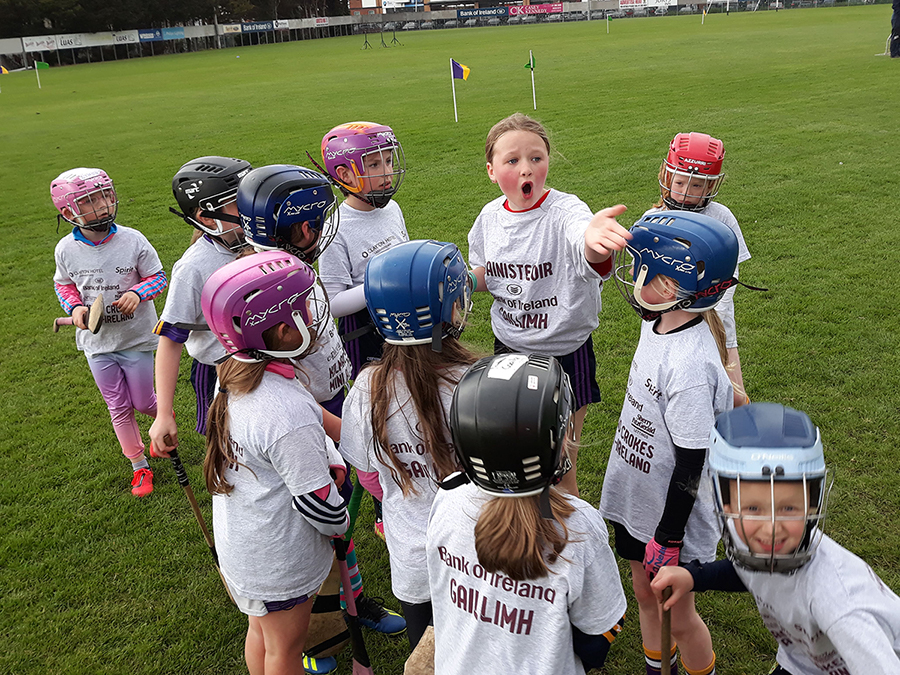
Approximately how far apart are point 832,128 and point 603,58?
19091 millimetres

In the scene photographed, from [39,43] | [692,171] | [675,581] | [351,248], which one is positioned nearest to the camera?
[675,581]

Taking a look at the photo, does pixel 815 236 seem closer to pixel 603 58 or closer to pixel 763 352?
pixel 763 352

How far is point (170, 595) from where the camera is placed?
13.1 ft

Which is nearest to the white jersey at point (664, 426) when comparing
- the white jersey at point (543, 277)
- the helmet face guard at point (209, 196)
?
the white jersey at point (543, 277)

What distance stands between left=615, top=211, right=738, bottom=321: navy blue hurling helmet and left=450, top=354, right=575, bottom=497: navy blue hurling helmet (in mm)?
850

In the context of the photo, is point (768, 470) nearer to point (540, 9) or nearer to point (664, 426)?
point (664, 426)

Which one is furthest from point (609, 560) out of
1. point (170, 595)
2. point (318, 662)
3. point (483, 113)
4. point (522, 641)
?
point (483, 113)

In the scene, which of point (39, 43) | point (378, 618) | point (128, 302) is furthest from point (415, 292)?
point (39, 43)

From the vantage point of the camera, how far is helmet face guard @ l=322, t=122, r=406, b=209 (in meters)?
3.77

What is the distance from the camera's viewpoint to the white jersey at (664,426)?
2469mm

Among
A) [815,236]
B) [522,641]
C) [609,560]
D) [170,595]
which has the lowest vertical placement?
[170,595]

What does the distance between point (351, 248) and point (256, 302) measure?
4.99 feet

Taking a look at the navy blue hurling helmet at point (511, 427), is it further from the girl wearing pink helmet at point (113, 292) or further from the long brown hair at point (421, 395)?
the girl wearing pink helmet at point (113, 292)

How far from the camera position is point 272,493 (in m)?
2.56
